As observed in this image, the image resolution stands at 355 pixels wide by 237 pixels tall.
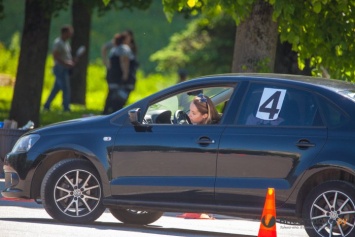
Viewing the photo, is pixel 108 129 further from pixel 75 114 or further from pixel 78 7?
pixel 78 7

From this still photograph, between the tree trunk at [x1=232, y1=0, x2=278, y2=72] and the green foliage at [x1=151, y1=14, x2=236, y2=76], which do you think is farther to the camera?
the green foliage at [x1=151, y1=14, x2=236, y2=76]

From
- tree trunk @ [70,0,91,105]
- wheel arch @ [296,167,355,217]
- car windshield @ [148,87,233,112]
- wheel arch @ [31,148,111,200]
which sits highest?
tree trunk @ [70,0,91,105]

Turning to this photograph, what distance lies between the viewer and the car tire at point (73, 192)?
12.7 metres

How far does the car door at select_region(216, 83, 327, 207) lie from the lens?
11680 mm

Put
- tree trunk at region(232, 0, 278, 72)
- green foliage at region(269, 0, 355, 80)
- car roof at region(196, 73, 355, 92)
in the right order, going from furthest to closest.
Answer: tree trunk at region(232, 0, 278, 72), green foliage at region(269, 0, 355, 80), car roof at region(196, 73, 355, 92)

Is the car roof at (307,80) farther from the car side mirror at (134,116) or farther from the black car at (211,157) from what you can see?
the car side mirror at (134,116)

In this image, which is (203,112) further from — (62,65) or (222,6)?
(62,65)

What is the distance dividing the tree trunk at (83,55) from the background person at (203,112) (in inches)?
804

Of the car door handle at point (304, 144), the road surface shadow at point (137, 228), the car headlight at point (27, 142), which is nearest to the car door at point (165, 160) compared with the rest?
the road surface shadow at point (137, 228)

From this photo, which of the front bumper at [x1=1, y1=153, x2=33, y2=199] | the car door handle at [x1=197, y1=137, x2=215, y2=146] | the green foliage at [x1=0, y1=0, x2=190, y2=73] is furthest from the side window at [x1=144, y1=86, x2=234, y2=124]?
the green foliage at [x1=0, y1=0, x2=190, y2=73]

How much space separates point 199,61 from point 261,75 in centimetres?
2919

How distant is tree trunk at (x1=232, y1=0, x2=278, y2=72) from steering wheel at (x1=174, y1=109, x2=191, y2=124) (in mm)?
5732

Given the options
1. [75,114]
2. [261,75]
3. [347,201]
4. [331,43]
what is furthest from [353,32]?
[75,114]

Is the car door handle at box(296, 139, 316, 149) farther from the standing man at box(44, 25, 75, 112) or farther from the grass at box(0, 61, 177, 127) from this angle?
the grass at box(0, 61, 177, 127)
